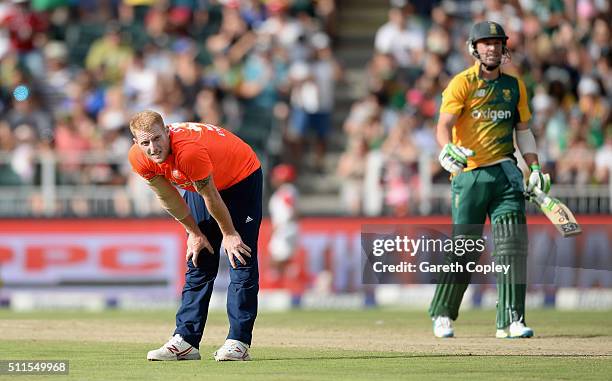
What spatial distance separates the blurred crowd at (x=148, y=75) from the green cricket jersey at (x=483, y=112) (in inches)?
347

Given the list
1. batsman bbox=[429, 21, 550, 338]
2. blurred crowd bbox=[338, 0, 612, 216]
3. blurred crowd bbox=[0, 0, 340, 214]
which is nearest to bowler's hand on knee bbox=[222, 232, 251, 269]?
batsman bbox=[429, 21, 550, 338]

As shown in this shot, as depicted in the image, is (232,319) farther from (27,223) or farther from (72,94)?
(72,94)

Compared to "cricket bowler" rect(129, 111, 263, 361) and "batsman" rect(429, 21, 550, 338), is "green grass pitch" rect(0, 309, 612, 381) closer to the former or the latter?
"cricket bowler" rect(129, 111, 263, 361)

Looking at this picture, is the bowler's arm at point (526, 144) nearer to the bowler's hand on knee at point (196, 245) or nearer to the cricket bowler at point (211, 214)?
the cricket bowler at point (211, 214)

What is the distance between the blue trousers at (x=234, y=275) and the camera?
10.7m

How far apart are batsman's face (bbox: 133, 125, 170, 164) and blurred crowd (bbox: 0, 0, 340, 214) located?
10697mm

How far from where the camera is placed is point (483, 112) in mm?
12688

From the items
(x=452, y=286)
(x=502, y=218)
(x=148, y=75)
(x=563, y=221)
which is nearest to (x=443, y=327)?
(x=452, y=286)

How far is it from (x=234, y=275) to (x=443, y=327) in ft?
9.47

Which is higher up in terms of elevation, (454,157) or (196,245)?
(454,157)

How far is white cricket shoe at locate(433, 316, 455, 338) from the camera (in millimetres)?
12891

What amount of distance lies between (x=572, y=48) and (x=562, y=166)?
11.3 feet

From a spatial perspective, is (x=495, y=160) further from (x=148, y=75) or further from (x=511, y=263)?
(x=148, y=75)

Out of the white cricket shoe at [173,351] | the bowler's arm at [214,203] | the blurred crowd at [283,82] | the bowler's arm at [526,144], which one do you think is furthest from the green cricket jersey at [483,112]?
the blurred crowd at [283,82]
